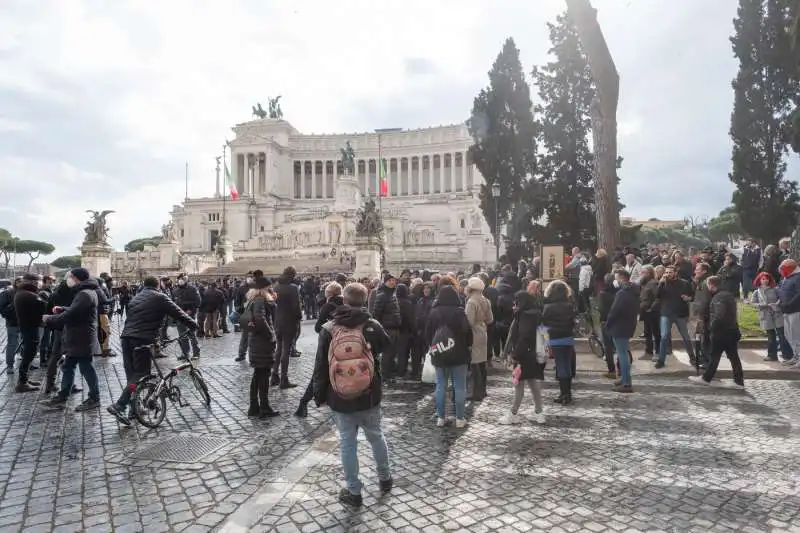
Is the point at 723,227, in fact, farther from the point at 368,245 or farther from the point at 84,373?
the point at 84,373

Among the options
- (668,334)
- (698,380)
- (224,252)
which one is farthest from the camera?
(224,252)

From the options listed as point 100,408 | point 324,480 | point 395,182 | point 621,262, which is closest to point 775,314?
point 621,262

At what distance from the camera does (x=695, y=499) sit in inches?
174

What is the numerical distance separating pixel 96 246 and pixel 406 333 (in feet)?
81.7

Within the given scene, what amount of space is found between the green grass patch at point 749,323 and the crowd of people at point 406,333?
1213 millimetres

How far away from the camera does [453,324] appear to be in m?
6.63

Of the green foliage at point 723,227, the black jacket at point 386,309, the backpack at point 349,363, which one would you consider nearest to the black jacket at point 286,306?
the black jacket at point 386,309

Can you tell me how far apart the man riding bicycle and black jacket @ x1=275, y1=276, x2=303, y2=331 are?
7.03ft

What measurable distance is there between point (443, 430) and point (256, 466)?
2.22 metres

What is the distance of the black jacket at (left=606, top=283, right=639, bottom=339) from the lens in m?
8.05

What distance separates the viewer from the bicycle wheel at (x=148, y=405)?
652 centimetres

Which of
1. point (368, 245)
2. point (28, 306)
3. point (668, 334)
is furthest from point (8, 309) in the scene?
point (368, 245)

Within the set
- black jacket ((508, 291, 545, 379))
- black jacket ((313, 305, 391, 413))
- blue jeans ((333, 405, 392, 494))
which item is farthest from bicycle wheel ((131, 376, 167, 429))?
black jacket ((508, 291, 545, 379))

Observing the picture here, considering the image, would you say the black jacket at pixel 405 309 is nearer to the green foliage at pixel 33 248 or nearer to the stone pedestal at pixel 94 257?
the stone pedestal at pixel 94 257
